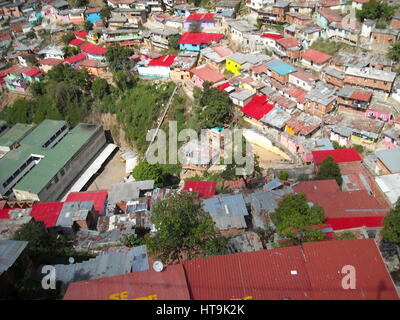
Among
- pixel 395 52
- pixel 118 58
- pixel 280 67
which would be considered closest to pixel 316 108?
pixel 280 67

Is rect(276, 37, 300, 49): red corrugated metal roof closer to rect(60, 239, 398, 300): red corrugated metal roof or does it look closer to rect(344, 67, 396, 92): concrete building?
rect(344, 67, 396, 92): concrete building

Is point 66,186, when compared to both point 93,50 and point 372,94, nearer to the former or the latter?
point 93,50

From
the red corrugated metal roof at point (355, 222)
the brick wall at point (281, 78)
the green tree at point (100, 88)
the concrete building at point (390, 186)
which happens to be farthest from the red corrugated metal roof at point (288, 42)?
the red corrugated metal roof at point (355, 222)

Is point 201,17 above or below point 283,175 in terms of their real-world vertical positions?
above

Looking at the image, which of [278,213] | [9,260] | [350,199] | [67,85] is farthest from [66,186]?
[350,199]

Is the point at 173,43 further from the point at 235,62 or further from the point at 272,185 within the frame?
the point at 272,185

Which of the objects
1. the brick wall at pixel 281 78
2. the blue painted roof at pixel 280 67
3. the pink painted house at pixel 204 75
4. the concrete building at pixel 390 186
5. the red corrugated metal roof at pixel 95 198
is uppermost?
the blue painted roof at pixel 280 67

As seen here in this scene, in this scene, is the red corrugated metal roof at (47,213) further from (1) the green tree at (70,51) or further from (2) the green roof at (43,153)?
(1) the green tree at (70,51)
